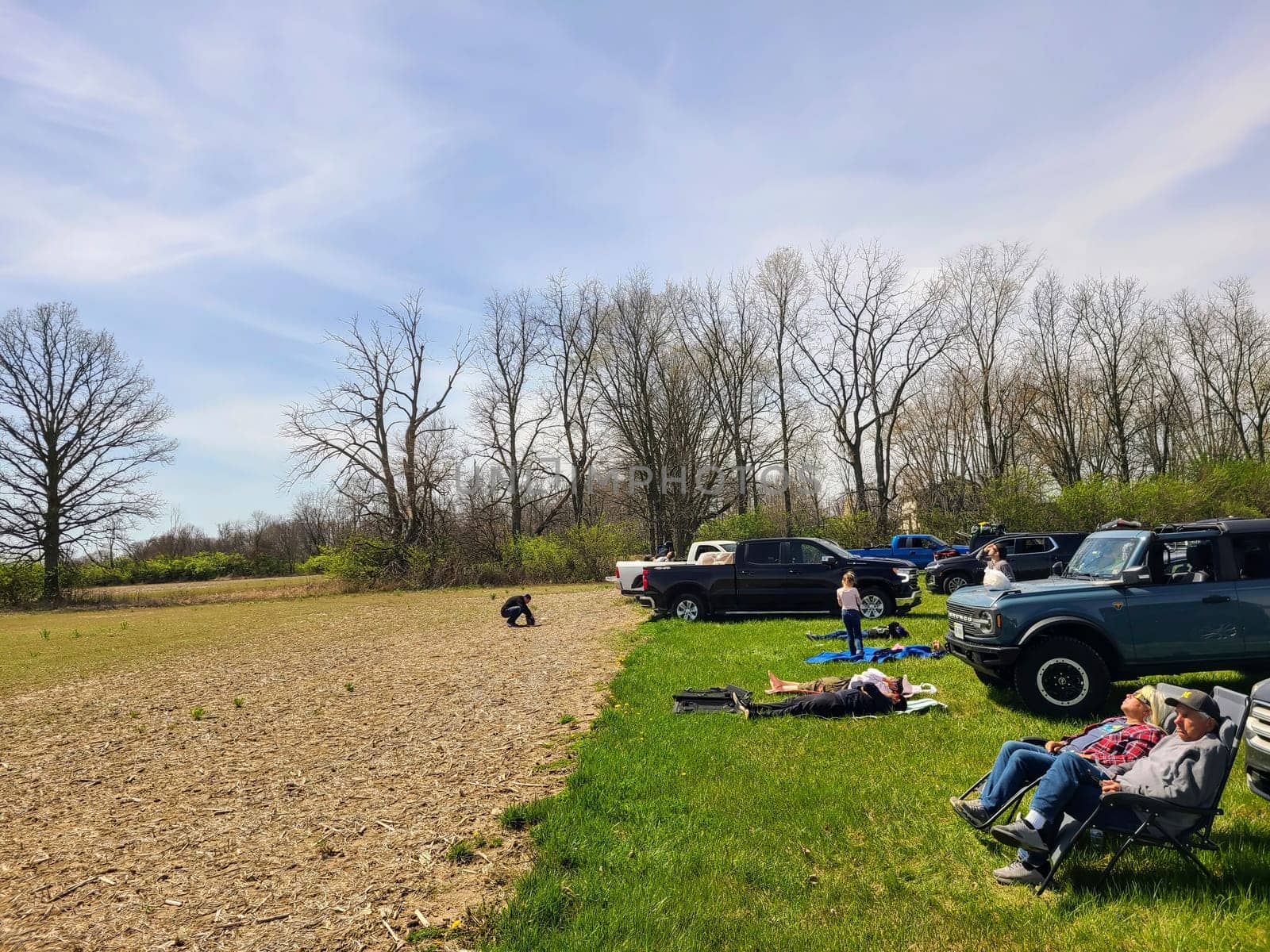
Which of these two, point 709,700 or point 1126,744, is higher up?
point 1126,744

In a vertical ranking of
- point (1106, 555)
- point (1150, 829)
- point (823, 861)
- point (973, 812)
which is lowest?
point (823, 861)

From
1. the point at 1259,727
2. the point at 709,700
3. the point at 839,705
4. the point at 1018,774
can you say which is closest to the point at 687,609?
the point at 709,700

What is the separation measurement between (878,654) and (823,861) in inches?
270

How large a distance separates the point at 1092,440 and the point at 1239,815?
42.9 m

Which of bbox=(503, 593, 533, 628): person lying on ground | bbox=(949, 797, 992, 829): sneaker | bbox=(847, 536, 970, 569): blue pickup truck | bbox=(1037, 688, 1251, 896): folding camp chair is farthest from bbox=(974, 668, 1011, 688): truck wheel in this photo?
bbox=(847, 536, 970, 569): blue pickup truck

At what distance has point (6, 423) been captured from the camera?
3809 cm

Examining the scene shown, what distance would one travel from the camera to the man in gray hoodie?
12.4 feet

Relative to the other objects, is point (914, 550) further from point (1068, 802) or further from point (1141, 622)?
point (1068, 802)

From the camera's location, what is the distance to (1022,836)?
3861mm

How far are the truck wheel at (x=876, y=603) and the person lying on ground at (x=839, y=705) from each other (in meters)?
A: 6.92

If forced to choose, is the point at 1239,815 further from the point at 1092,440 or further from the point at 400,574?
the point at 1092,440

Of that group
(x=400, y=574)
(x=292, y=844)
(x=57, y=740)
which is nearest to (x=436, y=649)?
(x=57, y=740)

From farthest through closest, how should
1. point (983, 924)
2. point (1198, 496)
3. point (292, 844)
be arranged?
point (1198, 496) < point (292, 844) < point (983, 924)

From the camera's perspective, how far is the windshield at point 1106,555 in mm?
7297
